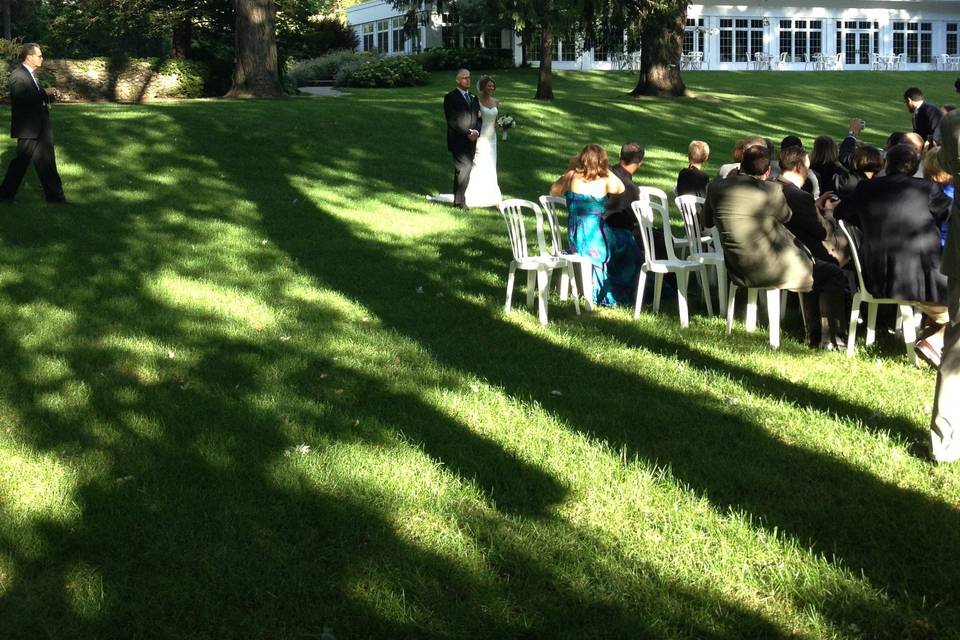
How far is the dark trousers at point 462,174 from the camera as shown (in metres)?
15.9

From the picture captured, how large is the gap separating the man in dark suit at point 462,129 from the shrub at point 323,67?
28235 millimetres

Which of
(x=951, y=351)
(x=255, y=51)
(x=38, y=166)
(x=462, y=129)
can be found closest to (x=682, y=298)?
(x=951, y=351)

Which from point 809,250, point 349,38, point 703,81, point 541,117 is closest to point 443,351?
point 809,250

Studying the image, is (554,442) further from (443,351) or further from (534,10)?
(534,10)

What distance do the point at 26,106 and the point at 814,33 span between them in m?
51.6

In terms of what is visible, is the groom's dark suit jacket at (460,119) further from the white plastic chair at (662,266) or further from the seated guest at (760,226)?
the seated guest at (760,226)

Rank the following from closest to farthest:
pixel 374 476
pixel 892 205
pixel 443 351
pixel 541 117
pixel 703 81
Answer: pixel 374 476 → pixel 892 205 → pixel 443 351 → pixel 541 117 → pixel 703 81

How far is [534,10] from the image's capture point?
2611 centimetres

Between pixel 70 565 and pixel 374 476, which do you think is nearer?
pixel 70 565

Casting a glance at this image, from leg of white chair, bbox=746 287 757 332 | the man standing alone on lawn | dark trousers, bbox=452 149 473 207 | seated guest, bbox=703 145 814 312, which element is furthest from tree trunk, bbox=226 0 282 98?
seated guest, bbox=703 145 814 312

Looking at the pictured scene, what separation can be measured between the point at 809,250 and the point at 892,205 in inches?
45.7

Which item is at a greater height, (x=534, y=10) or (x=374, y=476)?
(x=534, y=10)

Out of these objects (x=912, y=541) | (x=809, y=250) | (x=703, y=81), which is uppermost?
(x=703, y=81)

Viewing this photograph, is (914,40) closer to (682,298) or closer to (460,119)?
(460,119)
